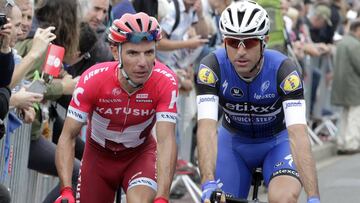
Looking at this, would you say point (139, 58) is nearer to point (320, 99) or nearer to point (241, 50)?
point (241, 50)

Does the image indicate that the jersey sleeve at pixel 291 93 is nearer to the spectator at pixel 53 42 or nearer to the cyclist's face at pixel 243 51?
the cyclist's face at pixel 243 51

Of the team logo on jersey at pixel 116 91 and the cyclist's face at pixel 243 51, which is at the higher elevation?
the cyclist's face at pixel 243 51

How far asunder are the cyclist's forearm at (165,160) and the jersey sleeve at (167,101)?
0.10 metres

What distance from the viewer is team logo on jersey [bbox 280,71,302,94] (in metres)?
7.70

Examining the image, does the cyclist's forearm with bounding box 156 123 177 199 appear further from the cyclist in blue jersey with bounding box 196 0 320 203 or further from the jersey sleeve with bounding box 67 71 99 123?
the jersey sleeve with bounding box 67 71 99 123

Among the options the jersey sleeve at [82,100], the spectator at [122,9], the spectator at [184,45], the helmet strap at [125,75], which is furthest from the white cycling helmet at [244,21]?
the spectator at [184,45]

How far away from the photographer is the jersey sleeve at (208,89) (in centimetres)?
771

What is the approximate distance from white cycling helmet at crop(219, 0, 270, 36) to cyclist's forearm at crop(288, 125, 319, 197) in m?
0.73

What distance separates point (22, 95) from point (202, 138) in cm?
159

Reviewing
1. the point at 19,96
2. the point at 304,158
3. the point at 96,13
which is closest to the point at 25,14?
the point at 19,96

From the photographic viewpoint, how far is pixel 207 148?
297 inches

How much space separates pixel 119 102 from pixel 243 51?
3.25ft

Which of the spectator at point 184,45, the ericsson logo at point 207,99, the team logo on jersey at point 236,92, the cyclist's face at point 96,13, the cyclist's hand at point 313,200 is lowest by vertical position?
the spectator at point 184,45

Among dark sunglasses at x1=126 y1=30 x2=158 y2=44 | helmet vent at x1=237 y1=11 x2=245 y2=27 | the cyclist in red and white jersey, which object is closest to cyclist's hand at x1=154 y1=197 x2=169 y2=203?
the cyclist in red and white jersey
